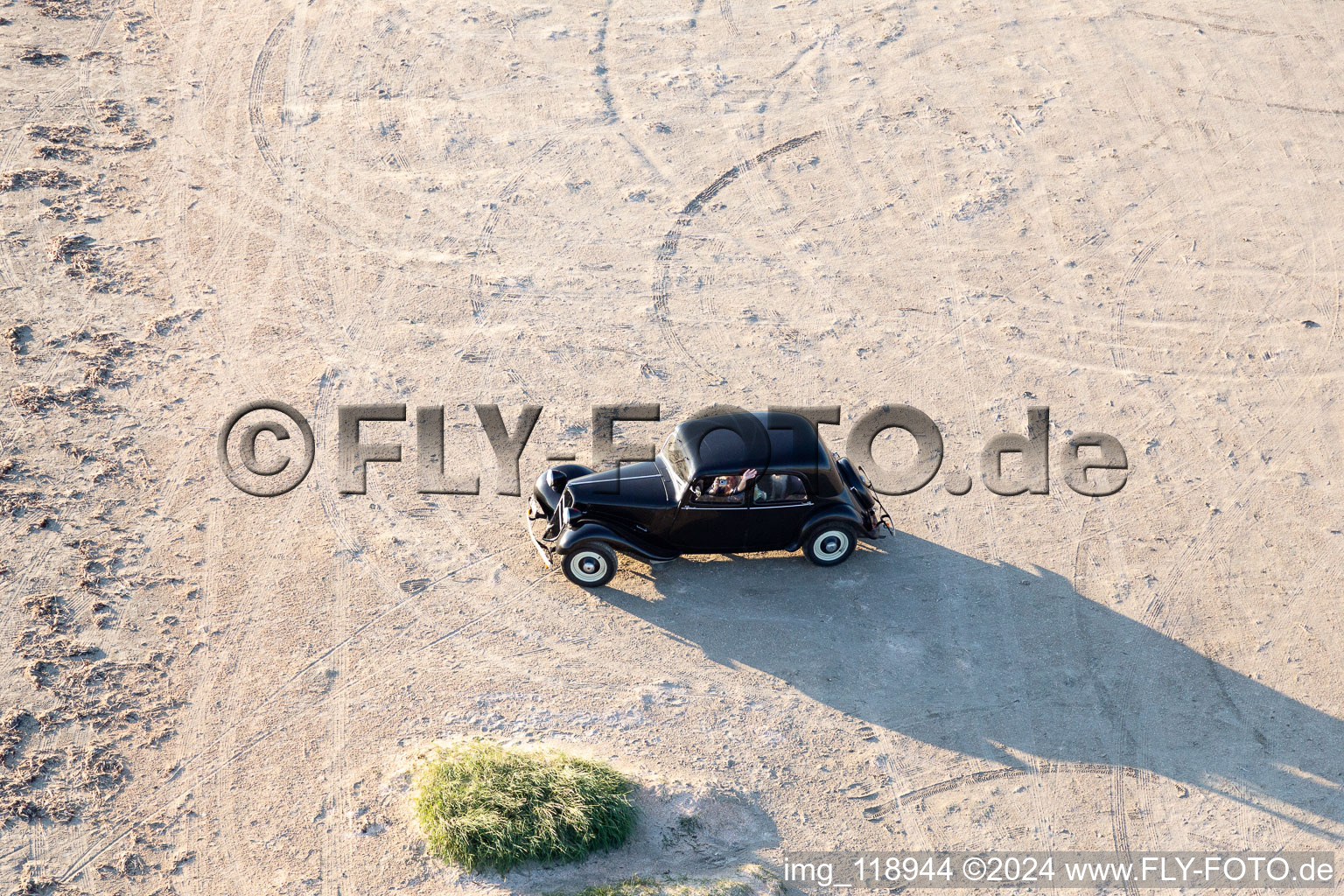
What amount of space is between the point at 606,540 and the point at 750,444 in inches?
76.4

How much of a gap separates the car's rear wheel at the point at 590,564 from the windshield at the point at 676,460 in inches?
43.3

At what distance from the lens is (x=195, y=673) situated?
10.8m

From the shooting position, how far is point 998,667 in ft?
36.7

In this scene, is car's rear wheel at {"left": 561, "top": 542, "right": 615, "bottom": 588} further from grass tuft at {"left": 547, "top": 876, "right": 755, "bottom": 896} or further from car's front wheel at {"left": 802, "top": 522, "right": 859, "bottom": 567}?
grass tuft at {"left": 547, "top": 876, "right": 755, "bottom": 896}

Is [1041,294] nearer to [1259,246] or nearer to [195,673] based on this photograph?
[1259,246]

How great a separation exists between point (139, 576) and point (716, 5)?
15796mm

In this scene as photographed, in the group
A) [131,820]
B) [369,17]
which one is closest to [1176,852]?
[131,820]

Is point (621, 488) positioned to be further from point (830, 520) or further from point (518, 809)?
point (518, 809)

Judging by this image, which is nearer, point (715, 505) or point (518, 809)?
point (518, 809)

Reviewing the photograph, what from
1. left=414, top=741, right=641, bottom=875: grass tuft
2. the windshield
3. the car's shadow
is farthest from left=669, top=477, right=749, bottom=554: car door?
left=414, top=741, right=641, bottom=875: grass tuft

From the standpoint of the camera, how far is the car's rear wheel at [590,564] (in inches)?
454

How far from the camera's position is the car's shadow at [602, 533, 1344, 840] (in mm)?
10398

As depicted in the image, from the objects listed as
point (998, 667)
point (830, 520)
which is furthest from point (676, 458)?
point (998, 667)

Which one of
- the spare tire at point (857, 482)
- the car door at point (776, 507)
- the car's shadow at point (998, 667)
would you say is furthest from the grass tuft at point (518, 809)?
the spare tire at point (857, 482)
